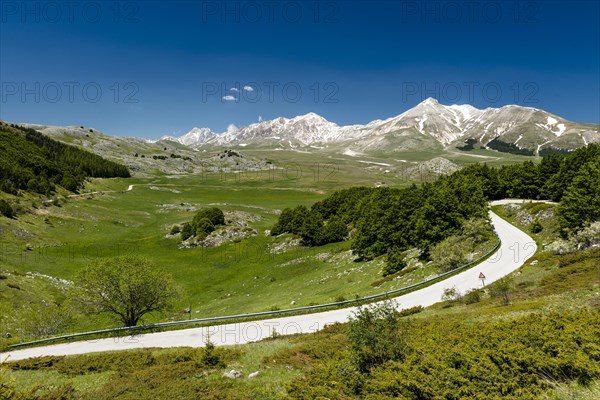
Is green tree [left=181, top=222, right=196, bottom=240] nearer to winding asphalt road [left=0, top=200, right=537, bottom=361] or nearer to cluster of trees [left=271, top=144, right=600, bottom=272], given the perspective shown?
cluster of trees [left=271, top=144, right=600, bottom=272]

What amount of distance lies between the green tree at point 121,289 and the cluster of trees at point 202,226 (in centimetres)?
5577

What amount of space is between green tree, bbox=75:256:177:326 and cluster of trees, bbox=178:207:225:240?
5577 cm

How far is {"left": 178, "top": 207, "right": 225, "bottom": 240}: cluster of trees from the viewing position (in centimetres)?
9988

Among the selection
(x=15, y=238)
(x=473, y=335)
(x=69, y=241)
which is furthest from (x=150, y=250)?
(x=473, y=335)

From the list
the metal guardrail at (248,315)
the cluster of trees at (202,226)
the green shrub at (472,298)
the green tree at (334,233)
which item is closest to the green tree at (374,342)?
the metal guardrail at (248,315)

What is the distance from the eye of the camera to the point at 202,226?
332 ft

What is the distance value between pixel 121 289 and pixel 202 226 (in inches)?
2438

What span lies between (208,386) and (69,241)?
94.8m

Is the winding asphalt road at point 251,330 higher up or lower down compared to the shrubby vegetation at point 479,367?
lower down

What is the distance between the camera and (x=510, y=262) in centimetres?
4606

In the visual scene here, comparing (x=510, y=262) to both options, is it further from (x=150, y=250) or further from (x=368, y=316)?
(x=150, y=250)

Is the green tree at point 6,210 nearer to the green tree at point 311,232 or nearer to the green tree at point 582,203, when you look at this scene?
the green tree at point 311,232

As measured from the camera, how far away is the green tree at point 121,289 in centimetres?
Result: 3984

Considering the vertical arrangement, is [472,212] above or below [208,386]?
above
